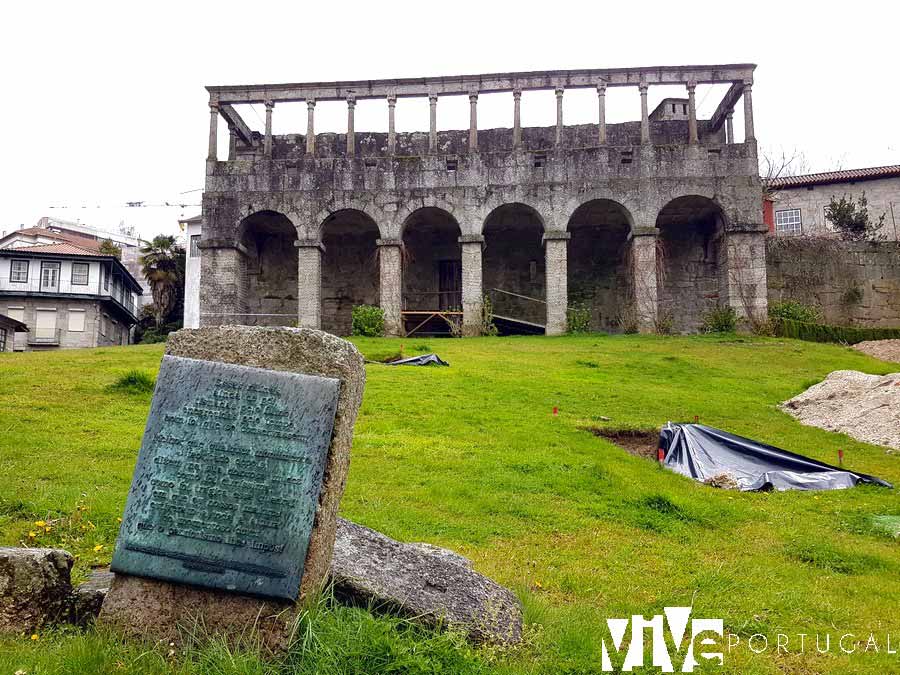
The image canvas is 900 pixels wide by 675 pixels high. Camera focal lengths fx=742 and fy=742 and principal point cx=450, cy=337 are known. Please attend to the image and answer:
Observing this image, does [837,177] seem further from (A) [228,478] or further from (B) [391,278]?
(A) [228,478]

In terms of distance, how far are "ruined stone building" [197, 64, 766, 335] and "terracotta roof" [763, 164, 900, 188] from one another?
8543 mm

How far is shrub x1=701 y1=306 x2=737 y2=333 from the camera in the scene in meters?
22.8

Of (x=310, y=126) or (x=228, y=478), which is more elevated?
(x=310, y=126)

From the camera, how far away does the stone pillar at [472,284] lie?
2369 cm

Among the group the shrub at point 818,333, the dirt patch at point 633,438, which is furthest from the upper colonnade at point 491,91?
the dirt patch at point 633,438

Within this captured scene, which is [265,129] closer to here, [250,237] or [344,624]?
[250,237]

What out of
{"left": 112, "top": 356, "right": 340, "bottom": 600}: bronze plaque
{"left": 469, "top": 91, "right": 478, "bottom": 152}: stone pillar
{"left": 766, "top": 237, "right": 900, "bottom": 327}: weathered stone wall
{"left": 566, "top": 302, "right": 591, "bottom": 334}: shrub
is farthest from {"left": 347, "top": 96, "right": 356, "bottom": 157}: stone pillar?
{"left": 112, "top": 356, "right": 340, "bottom": 600}: bronze plaque

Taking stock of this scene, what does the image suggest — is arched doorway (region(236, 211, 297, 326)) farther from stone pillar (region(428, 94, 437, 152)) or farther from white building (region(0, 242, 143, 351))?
white building (region(0, 242, 143, 351))

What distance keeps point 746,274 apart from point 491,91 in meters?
10.2

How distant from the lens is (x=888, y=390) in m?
12.0

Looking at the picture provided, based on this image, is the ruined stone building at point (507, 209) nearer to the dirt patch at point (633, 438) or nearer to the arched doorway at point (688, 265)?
the arched doorway at point (688, 265)

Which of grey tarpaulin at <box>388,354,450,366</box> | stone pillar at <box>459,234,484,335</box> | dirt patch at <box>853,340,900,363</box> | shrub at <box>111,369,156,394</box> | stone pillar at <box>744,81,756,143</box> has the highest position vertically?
stone pillar at <box>744,81,756,143</box>

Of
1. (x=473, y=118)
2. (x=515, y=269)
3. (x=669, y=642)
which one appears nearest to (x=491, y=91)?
(x=473, y=118)

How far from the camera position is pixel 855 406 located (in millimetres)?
11953
